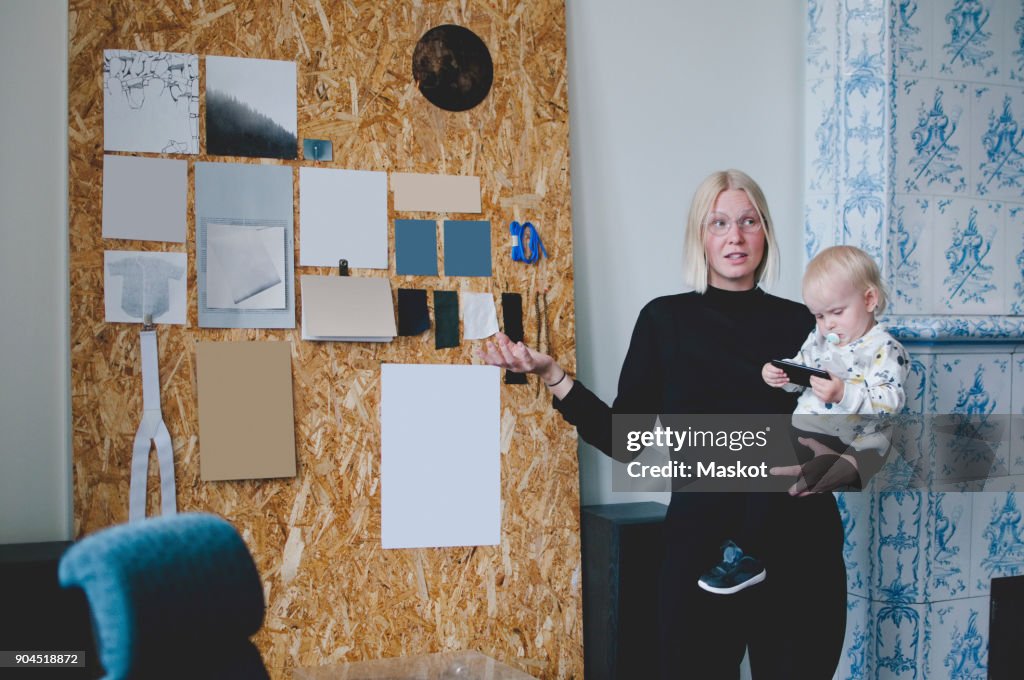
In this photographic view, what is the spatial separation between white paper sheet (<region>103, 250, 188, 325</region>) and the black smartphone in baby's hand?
4.82 ft

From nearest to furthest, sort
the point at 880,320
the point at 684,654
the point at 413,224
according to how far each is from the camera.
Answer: the point at 684,654 < the point at 413,224 < the point at 880,320

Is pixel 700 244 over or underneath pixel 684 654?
over

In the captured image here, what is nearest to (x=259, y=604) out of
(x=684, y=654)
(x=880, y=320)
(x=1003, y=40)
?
(x=684, y=654)

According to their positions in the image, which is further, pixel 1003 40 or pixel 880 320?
pixel 1003 40

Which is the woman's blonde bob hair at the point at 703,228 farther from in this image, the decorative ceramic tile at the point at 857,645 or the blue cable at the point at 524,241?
the decorative ceramic tile at the point at 857,645

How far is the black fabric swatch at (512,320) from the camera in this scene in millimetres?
2271

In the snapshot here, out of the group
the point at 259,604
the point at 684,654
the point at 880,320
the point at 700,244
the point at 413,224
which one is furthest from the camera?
the point at 880,320

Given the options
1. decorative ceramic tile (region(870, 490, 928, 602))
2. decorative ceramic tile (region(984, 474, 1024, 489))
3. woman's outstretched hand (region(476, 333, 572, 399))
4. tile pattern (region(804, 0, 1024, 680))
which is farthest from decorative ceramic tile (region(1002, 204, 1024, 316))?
woman's outstretched hand (region(476, 333, 572, 399))

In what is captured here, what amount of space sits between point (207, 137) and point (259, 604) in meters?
1.66

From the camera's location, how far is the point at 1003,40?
8.84ft

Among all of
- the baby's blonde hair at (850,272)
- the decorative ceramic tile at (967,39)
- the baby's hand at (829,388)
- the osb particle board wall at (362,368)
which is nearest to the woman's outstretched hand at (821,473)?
the baby's hand at (829,388)

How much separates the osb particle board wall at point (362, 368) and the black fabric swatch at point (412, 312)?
3 centimetres

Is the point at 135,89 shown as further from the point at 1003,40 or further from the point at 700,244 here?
the point at 1003,40

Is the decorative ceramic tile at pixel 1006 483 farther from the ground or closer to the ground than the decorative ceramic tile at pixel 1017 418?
closer to the ground
